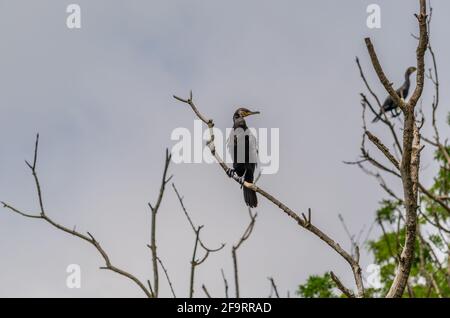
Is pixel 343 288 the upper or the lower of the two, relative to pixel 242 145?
lower

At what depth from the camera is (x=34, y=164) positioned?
3656mm

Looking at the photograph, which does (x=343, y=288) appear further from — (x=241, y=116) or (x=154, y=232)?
(x=241, y=116)

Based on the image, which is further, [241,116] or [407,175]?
[241,116]

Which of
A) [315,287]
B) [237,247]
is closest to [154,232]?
[237,247]

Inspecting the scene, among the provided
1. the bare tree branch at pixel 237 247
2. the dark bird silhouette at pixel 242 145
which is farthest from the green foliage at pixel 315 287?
the bare tree branch at pixel 237 247

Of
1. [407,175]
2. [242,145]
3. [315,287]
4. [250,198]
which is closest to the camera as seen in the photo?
[407,175]

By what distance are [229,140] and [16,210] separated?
153 inches

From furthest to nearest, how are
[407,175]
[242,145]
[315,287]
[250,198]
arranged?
[315,287] → [242,145] → [250,198] → [407,175]

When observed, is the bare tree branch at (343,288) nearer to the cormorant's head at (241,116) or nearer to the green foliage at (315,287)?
the cormorant's head at (241,116)

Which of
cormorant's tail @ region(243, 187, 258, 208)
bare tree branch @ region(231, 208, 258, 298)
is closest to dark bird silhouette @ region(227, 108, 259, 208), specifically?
cormorant's tail @ region(243, 187, 258, 208)

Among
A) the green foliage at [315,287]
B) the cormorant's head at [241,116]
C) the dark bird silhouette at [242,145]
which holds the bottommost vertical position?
the green foliage at [315,287]
